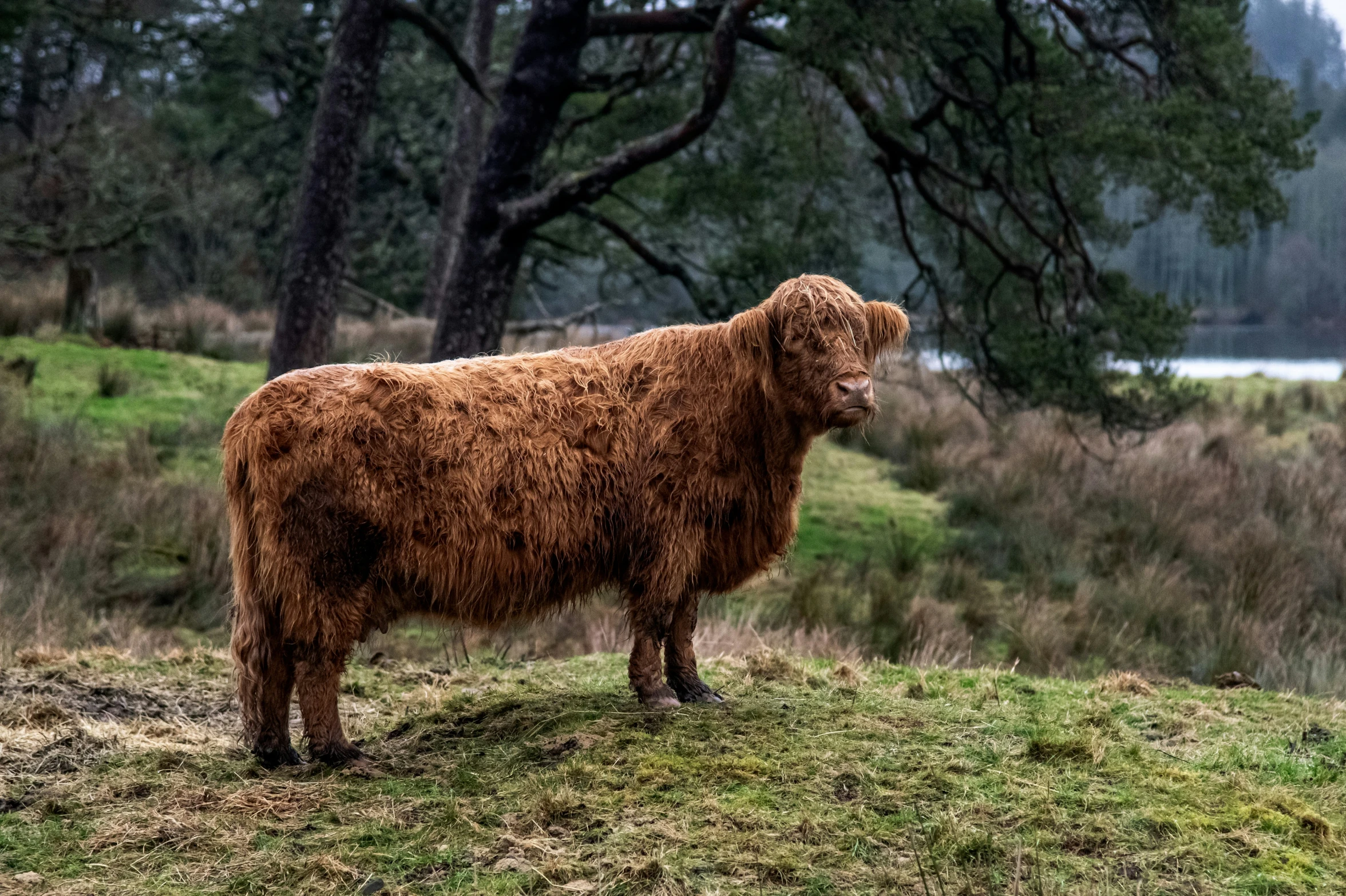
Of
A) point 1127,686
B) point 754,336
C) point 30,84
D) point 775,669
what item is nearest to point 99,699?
point 775,669

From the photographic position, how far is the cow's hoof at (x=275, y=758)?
4.22 metres

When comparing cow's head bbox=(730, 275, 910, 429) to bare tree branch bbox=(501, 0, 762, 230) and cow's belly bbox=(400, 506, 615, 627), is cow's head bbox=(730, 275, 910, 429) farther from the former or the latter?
bare tree branch bbox=(501, 0, 762, 230)

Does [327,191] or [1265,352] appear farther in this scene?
[1265,352]

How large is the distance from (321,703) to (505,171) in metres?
6.56

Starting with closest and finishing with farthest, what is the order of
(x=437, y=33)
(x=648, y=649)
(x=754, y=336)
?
(x=754, y=336) → (x=648, y=649) → (x=437, y=33)

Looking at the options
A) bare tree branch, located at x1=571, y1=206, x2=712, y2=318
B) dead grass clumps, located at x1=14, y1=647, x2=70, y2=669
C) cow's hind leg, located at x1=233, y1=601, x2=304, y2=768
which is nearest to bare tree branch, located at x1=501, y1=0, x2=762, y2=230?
bare tree branch, located at x1=571, y1=206, x2=712, y2=318

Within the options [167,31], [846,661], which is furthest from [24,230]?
[846,661]

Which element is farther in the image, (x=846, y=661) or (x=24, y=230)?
(x=24, y=230)

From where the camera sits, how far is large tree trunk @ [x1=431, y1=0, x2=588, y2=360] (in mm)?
9883

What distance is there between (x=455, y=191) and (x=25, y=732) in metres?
16.7

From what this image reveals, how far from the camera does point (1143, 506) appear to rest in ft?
38.9

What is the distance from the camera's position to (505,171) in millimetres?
9961

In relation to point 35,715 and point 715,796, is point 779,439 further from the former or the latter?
point 35,715

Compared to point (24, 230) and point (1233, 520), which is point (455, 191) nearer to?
point (24, 230)
